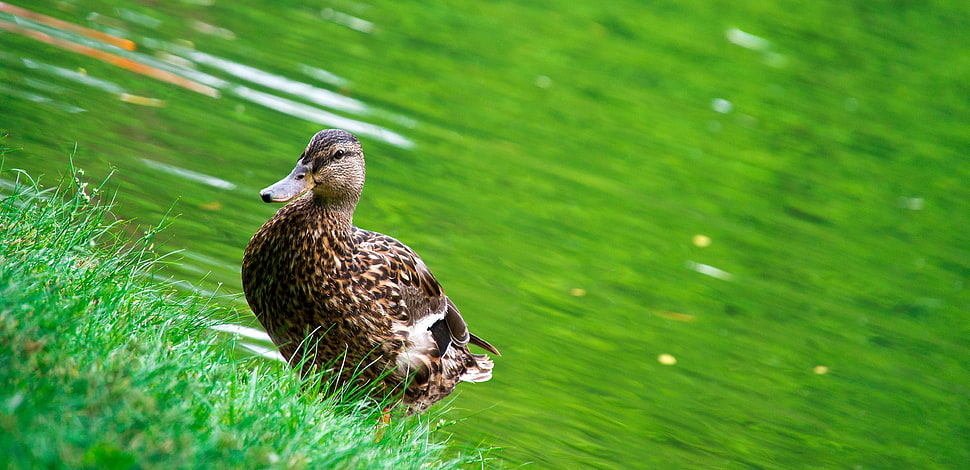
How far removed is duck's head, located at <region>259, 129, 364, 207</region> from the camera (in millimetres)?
4867

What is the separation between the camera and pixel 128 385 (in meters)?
3.32

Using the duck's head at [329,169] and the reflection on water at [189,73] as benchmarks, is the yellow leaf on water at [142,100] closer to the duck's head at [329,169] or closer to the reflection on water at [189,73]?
the reflection on water at [189,73]

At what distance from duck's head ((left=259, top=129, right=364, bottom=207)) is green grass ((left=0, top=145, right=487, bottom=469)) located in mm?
641

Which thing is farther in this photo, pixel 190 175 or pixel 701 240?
pixel 701 240

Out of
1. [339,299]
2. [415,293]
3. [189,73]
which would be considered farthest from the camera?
[189,73]

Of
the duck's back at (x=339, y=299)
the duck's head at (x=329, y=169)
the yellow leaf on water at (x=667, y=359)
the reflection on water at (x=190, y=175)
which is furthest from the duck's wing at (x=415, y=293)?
the reflection on water at (x=190, y=175)

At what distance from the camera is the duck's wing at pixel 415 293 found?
16.8ft

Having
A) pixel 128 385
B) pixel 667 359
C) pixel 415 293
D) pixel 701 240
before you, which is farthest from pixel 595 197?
pixel 128 385

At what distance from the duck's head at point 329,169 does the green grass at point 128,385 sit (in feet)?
2.10

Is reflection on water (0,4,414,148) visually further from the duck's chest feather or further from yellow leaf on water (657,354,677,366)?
the duck's chest feather

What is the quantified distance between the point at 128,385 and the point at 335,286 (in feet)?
5.28

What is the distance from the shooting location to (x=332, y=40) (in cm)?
1110

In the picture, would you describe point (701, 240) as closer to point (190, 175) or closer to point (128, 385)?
point (190, 175)

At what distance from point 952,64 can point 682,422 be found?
1184cm
